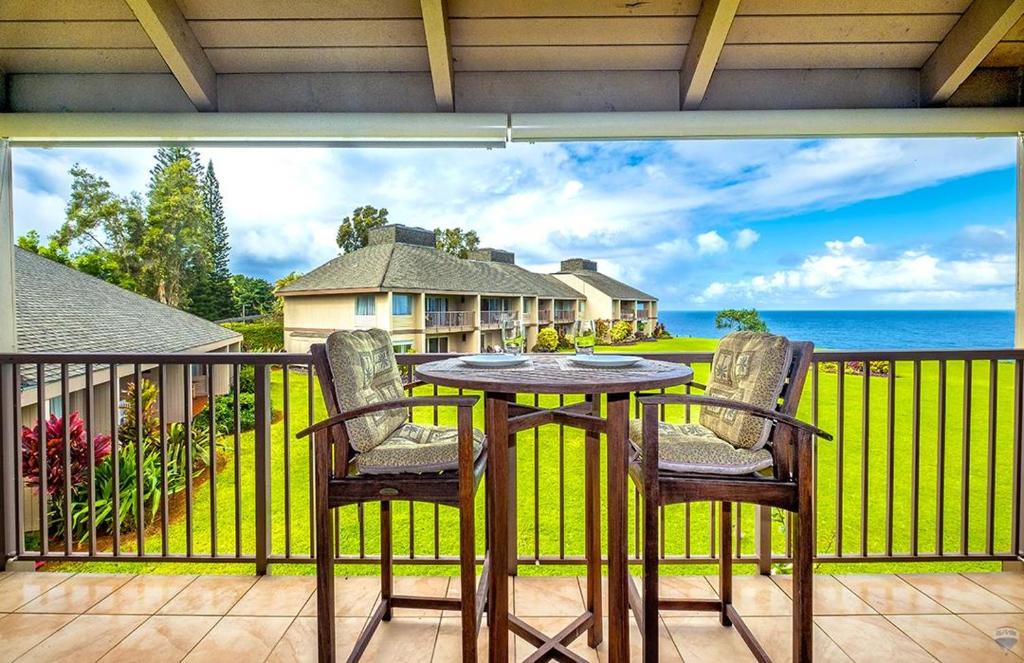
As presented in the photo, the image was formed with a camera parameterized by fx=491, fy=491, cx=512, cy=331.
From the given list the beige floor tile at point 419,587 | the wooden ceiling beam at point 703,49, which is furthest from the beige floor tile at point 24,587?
the wooden ceiling beam at point 703,49

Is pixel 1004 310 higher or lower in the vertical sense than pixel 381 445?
higher

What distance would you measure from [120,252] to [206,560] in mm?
4378

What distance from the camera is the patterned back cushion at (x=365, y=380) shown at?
1.60m

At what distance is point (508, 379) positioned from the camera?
4.49ft

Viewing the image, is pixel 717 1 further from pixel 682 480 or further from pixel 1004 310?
pixel 1004 310

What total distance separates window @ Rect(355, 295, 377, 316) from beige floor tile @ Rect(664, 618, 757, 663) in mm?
3081

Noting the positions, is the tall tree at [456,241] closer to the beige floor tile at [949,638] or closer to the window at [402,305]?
the window at [402,305]

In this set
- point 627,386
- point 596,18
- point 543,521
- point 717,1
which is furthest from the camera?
point 543,521

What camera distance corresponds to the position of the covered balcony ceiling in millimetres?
2209

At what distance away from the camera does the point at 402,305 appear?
13.2 feet

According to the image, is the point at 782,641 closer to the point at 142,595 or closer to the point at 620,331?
the point at 620,331

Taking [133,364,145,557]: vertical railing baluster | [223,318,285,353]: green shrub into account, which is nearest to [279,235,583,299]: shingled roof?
[223,318,285,353]: green shrub

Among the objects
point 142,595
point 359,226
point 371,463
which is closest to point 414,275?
point 359,226

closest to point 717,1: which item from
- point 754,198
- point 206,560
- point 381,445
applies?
point 381,445
